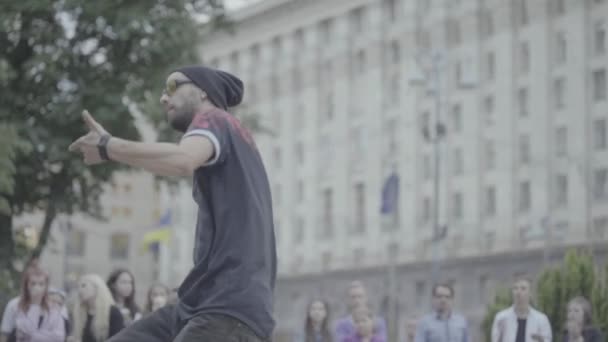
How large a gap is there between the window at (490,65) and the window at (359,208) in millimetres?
12040

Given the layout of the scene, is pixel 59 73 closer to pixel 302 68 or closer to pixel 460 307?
pixel 460 307

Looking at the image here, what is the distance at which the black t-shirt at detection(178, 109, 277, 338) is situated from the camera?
7.26 m

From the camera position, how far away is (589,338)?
1797cm

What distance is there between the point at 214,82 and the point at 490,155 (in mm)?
72828

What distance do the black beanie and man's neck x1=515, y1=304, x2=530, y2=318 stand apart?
1082 cm

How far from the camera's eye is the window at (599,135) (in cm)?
7388

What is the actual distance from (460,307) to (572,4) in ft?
50.1

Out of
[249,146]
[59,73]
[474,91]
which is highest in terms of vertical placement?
[474,91]

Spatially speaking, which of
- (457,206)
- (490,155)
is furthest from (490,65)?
(457,206)

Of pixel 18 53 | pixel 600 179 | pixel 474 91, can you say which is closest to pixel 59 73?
pixel 18 53

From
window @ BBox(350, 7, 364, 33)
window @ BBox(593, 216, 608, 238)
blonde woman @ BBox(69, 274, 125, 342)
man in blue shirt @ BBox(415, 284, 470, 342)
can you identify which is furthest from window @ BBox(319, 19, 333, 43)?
blonde woman @ BBox(69, 274, 125, 342)

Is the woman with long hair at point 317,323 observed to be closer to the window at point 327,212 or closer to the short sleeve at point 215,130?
the short sleeve at point 215,130

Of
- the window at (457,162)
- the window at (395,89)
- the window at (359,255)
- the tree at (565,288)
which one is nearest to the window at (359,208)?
the window at (359,255)

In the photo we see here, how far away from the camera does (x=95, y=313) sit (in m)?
15.8
